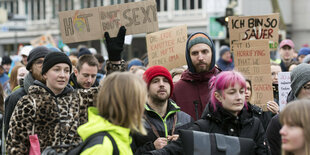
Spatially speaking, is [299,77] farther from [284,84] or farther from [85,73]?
[85,73]

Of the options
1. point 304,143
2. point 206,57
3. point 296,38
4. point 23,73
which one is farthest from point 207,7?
point 304,143

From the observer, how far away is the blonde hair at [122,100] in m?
3.61

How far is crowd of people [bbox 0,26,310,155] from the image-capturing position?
11.8 ft

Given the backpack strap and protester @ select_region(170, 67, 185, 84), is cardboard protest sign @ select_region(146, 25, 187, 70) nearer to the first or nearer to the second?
protester @ select_region(170, 67, 185, 84)

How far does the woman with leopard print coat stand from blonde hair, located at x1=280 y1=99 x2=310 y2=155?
185cm

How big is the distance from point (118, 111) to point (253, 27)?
12.6 ft

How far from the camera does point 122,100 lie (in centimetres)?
361

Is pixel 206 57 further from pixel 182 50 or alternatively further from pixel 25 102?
pixel 25 102

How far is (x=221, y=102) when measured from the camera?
15.1 feet

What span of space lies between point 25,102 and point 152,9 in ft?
7.56

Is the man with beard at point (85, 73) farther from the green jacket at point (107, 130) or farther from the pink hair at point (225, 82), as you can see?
the green jacket at point (107, 130)

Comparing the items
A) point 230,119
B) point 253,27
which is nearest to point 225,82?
point 230,119

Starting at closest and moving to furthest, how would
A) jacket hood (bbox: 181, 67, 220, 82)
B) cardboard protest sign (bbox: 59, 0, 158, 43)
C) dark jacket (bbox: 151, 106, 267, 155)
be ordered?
dark jacket (bbox: 151, 106, 267, 155), jacket hood (bbox: 181, 67, 220, 82), cardboard protest sign (bbox: 59, 0, 158, 43)

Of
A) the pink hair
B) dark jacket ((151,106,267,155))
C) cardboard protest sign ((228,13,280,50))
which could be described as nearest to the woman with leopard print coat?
dark jacket ((151,106,267,155))
